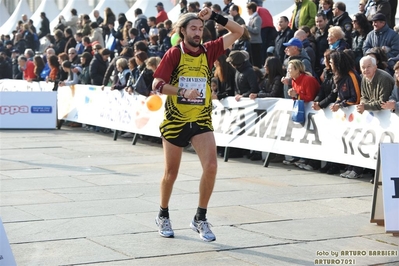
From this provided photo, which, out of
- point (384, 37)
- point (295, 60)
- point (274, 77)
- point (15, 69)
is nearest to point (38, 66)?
point (15, 69)

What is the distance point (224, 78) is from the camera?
1381 centimetres

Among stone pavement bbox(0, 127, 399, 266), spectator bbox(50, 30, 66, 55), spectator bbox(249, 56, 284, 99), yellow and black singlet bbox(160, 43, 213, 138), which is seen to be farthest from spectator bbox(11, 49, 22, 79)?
yellow and black singlet bbox(160, 43, 213, 138)

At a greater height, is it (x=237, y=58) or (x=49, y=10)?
(x=49, y=10)

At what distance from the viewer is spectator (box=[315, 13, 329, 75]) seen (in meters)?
14.9

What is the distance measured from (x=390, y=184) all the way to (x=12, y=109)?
502 inches

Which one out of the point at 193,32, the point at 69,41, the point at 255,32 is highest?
the point at 255,32

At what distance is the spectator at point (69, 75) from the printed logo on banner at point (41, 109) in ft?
2.57

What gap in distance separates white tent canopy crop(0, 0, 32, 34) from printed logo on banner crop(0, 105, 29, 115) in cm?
1773

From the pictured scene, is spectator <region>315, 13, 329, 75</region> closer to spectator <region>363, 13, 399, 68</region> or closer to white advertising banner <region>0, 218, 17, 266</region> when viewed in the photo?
spectator <region>363, 13, 399, 68</region>

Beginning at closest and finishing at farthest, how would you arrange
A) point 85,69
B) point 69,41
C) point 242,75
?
point 242,75 → point 85,69 → point 69,41

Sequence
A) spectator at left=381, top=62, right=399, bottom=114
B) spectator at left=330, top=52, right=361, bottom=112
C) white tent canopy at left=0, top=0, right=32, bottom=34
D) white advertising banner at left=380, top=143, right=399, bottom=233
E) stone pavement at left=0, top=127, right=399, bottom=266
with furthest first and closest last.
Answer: white tent canopy at left=0, top=0, right=32, bottom=34, spectator at left=330, top=52, right=361, bottom=112, spectator at left=381, top=62, right=399, bottom=114, white advertising banner at left=380, top=143, right=399, bottom=233, stone pavement at left=0, top=127, right=399, bottom=266

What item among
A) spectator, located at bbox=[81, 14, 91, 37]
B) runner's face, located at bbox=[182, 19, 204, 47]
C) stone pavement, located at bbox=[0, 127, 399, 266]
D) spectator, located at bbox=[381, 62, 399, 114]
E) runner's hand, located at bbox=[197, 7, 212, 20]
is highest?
spectator, located at bbox=[81, 14, 91, 37]

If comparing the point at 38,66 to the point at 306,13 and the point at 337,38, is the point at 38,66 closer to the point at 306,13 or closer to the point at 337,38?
the point at 306,13

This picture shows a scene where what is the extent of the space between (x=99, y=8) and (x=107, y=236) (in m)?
23.3
